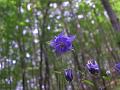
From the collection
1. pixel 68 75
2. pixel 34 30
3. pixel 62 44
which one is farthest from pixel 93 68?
pixel 34 30

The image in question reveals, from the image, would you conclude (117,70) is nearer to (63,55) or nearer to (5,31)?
(63,55)

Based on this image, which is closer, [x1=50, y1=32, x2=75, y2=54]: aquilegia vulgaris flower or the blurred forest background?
[x1=50, y1=32, x2=75, y2=54]: aquilegia vulgaris flower

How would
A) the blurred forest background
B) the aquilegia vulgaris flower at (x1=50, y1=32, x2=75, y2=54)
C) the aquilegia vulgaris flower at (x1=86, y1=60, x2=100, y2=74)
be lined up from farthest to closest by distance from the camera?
the blurred forest background < the aquilegia vulgaris flower at (x1=50, y1=32, x2=75, y2=54) < the aquilegia vulgaris flower at (x1=86, y1=60, x2=100, y2=74)

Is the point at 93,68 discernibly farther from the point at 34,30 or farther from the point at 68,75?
the point at 34,30

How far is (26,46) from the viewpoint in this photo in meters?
15.0

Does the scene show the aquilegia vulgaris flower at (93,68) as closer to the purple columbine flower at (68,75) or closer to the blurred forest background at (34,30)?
the purple columbine flower at (68,75)

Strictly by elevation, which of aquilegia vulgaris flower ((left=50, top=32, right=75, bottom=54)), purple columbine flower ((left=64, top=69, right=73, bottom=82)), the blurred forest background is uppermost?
the blurred forest background

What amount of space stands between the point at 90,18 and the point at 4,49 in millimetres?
8456

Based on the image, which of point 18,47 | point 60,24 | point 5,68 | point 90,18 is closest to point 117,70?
point 5,68

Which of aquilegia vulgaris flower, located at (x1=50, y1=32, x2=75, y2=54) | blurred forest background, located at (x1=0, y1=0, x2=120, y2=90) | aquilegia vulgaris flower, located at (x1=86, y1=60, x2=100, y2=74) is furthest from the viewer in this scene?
blurred forest background, located at (x1=0, y1=0, x2=120, y2=90)

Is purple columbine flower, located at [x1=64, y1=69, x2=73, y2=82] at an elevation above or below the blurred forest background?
below

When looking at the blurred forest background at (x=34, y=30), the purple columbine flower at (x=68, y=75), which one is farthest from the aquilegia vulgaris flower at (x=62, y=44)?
the blurred forest background at (x=34, y=30)

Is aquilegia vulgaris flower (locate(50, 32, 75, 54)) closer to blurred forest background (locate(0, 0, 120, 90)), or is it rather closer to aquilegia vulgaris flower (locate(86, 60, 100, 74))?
aquilegia vulgaris flower (locate(86, 60, 100, 74))

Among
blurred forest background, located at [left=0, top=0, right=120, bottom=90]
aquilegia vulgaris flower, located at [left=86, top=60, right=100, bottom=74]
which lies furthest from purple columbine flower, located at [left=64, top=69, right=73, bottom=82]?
blurred forest background, located at [left=0, top=0, right=120, bottom=90]
